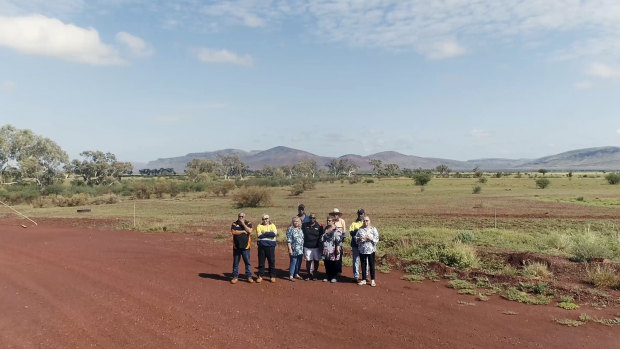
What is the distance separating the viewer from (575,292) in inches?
364

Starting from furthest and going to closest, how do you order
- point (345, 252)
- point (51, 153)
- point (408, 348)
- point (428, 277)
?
point (51, 153) → point (345, 252) → point (428, 277) → point (408, 348)

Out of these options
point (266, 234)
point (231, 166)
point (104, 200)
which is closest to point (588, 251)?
point (266, 234)

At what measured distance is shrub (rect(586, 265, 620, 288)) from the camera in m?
9.88

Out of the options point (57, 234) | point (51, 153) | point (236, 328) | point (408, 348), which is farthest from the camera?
point (51, 153)

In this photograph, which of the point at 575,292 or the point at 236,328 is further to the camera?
the point at 575,292

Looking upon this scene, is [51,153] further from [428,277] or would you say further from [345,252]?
[428,277]

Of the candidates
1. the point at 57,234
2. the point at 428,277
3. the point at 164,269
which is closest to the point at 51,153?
the point at 57,234

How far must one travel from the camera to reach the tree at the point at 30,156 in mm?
63469

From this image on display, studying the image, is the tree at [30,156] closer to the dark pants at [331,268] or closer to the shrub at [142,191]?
the shrub at [142,191]

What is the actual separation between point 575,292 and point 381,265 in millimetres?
4857

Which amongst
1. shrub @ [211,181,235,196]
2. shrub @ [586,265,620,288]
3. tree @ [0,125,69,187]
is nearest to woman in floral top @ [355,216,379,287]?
shrub @ [586,265,620,288]

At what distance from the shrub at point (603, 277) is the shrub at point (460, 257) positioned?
2.77m

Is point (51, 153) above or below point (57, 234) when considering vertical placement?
above

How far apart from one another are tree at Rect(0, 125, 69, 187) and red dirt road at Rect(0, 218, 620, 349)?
6088 cm
